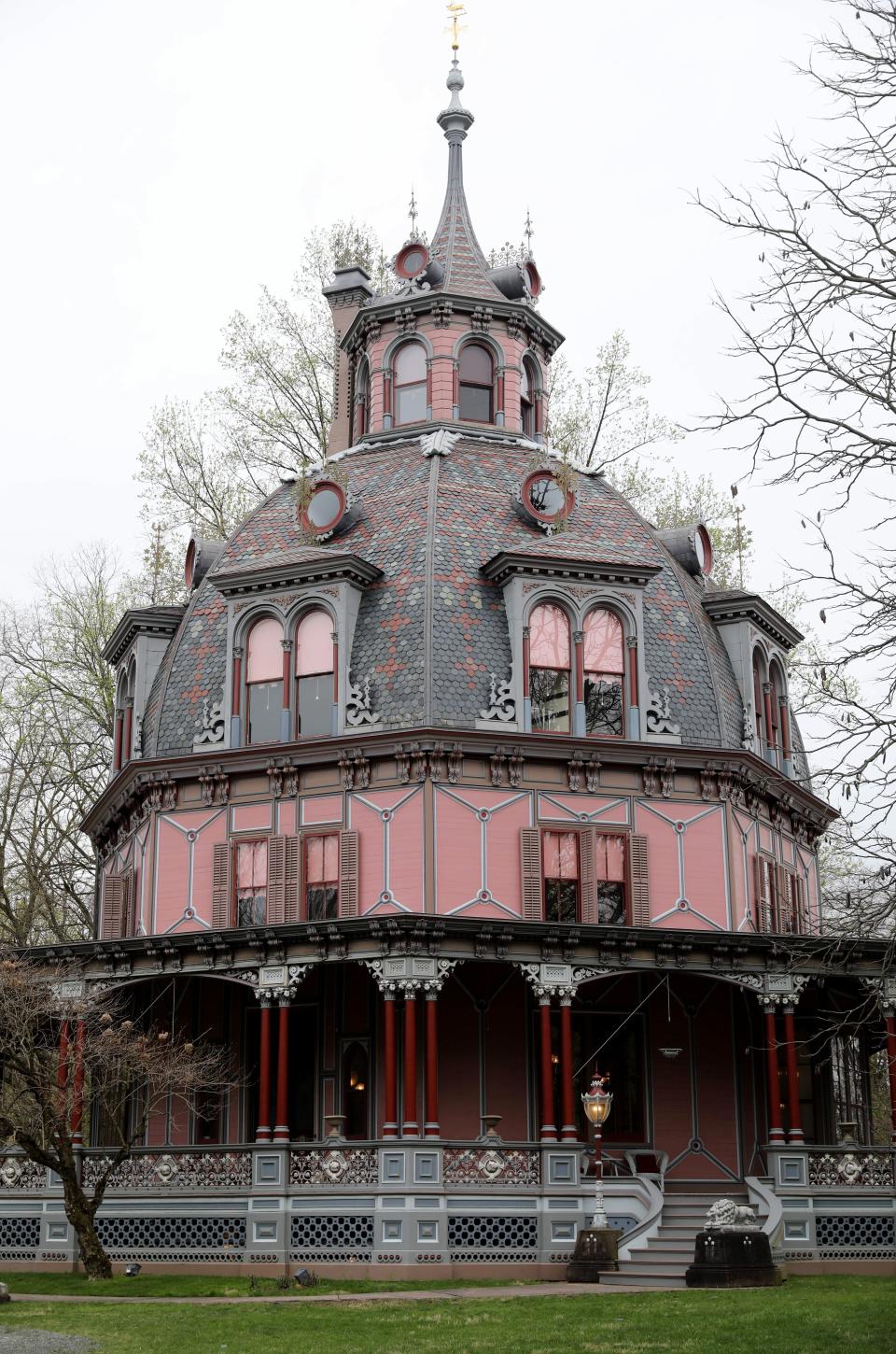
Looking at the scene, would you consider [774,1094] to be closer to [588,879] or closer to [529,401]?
[588,879]

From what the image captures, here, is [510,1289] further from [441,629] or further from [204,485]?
[204,485]

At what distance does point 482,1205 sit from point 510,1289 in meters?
2.91

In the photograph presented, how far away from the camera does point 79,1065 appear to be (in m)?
28.2

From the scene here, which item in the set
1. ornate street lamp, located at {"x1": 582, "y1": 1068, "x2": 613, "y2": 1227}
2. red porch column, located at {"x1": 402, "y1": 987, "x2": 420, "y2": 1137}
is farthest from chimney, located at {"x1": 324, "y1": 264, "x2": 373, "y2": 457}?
ornate street lamp, located at {"x1": 582, "y1": 1068, "x2": 613, "y2": 1227}

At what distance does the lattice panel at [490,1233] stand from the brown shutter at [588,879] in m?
5.87

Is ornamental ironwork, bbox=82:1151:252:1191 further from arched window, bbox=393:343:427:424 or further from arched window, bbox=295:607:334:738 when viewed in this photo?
arched window, bbox=393:343:427:424

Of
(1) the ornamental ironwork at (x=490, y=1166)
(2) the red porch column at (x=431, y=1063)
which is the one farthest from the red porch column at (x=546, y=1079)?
(2) the red porch column at (x=431, y=1063)

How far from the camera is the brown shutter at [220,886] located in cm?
3225

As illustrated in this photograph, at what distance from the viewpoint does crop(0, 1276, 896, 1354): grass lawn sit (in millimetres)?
17812

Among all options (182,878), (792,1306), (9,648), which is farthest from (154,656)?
(792,1306)

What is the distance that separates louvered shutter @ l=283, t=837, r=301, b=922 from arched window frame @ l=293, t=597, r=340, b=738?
2.04 m

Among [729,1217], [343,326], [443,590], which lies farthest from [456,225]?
[729,1217]

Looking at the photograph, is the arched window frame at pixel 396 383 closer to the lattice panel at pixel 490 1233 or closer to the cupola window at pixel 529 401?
the cupola window at pixel 529 401

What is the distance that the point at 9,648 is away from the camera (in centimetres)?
4494
